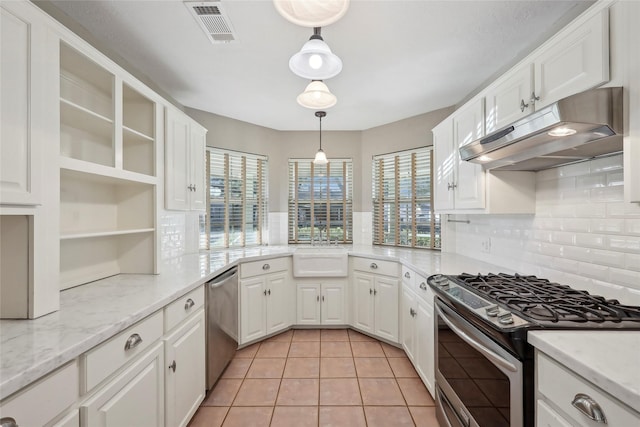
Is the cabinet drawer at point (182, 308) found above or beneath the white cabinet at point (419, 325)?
above

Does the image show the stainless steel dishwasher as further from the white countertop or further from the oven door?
the white countertop

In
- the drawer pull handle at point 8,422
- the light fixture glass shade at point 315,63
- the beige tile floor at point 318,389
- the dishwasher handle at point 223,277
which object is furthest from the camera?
the dishwasher handle at point 223,277

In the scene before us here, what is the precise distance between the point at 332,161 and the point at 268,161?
0.89m

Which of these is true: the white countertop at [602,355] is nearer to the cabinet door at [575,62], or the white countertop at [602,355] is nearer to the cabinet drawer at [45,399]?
the cabinet door at [575,62]

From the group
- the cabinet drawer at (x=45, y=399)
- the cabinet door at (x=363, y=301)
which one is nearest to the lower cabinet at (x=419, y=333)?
the cabinet door at (x=363, y=301)

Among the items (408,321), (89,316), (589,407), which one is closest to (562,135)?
(589,407)

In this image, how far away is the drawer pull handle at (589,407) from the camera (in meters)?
0.78

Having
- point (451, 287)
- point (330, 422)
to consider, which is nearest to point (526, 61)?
point (451, 287)

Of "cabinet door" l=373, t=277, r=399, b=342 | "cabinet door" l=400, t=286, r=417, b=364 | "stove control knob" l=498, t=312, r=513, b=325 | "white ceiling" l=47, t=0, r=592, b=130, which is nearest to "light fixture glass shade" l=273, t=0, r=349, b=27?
"white ceiling" l=47, t=0, r=592, b=130

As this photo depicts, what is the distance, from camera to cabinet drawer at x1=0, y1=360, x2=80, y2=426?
77cm

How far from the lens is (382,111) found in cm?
328

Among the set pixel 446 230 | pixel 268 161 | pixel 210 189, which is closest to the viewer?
pixel 446 230

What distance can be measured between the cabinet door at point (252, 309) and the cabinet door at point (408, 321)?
138 centimetres

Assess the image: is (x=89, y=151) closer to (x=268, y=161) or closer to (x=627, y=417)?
(x=268, y=161)
